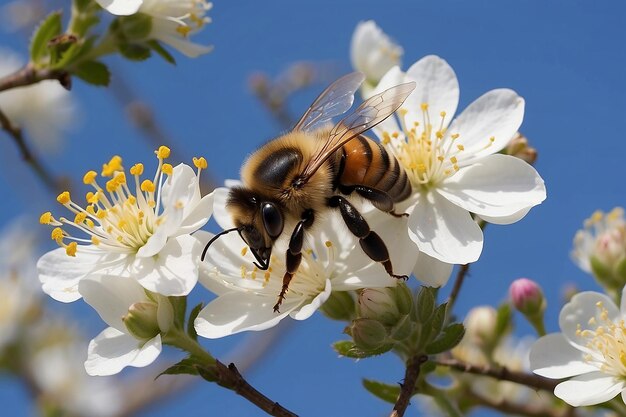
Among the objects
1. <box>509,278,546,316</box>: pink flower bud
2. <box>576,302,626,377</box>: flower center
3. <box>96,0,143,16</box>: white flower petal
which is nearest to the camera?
<box>576,302,626,377</box>: flower center

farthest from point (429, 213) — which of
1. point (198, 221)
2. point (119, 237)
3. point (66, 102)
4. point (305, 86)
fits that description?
point (66, 102)

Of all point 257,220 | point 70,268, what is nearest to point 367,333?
point 257,220

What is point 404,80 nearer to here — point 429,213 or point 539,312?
point 429,213

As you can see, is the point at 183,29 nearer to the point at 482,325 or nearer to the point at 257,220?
the point at 257,220

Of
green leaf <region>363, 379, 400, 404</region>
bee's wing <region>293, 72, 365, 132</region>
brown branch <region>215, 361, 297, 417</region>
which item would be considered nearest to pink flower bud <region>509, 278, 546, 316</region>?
green leaf <region>363, 379, 400, 404</region>

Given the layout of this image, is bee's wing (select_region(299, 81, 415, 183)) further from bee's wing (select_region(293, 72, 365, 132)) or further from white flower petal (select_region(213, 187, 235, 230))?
white flower petal (select_region(213, 187, 235, 230))

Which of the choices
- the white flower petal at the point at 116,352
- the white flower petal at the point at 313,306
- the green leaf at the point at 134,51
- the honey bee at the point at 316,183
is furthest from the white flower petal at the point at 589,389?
the green leaf at the point at 134,51
